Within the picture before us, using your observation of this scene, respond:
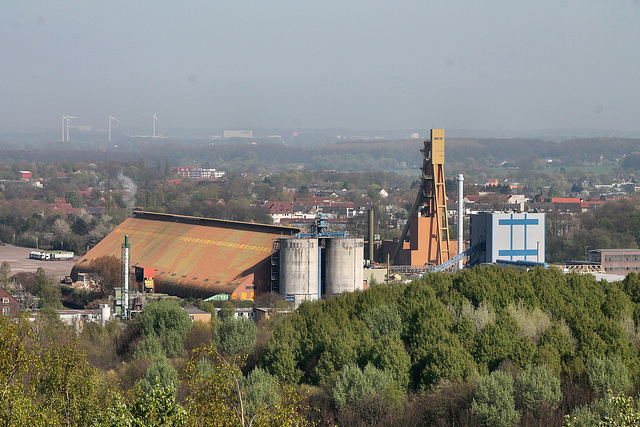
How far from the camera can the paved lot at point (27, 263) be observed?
236 feet

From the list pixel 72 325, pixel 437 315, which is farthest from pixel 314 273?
pixel 437 315

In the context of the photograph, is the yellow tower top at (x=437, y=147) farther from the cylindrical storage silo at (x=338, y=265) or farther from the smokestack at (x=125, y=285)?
the smokestack at (x=125, y=285)

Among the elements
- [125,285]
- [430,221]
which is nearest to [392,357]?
[125,285]

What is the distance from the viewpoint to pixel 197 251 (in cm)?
5916

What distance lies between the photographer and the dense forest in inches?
754

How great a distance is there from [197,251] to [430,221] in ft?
46.7

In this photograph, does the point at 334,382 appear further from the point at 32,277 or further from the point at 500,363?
the point at 32,277

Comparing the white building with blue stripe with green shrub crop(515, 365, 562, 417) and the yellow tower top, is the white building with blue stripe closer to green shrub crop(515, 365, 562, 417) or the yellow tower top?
the yellow tower top

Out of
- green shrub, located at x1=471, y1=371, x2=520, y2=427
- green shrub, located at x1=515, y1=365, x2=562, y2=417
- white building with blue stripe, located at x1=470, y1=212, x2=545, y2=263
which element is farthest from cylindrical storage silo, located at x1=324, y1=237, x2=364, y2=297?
green shrub, located at x1=471, y1=371, x2=520, y2=427

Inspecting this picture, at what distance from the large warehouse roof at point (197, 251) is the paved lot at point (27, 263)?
5885mm

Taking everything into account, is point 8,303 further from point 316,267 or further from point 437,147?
point 437,147

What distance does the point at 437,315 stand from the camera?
111ft

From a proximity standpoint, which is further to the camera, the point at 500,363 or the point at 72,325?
the point at 72,325

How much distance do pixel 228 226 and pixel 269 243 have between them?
6.92 meters
